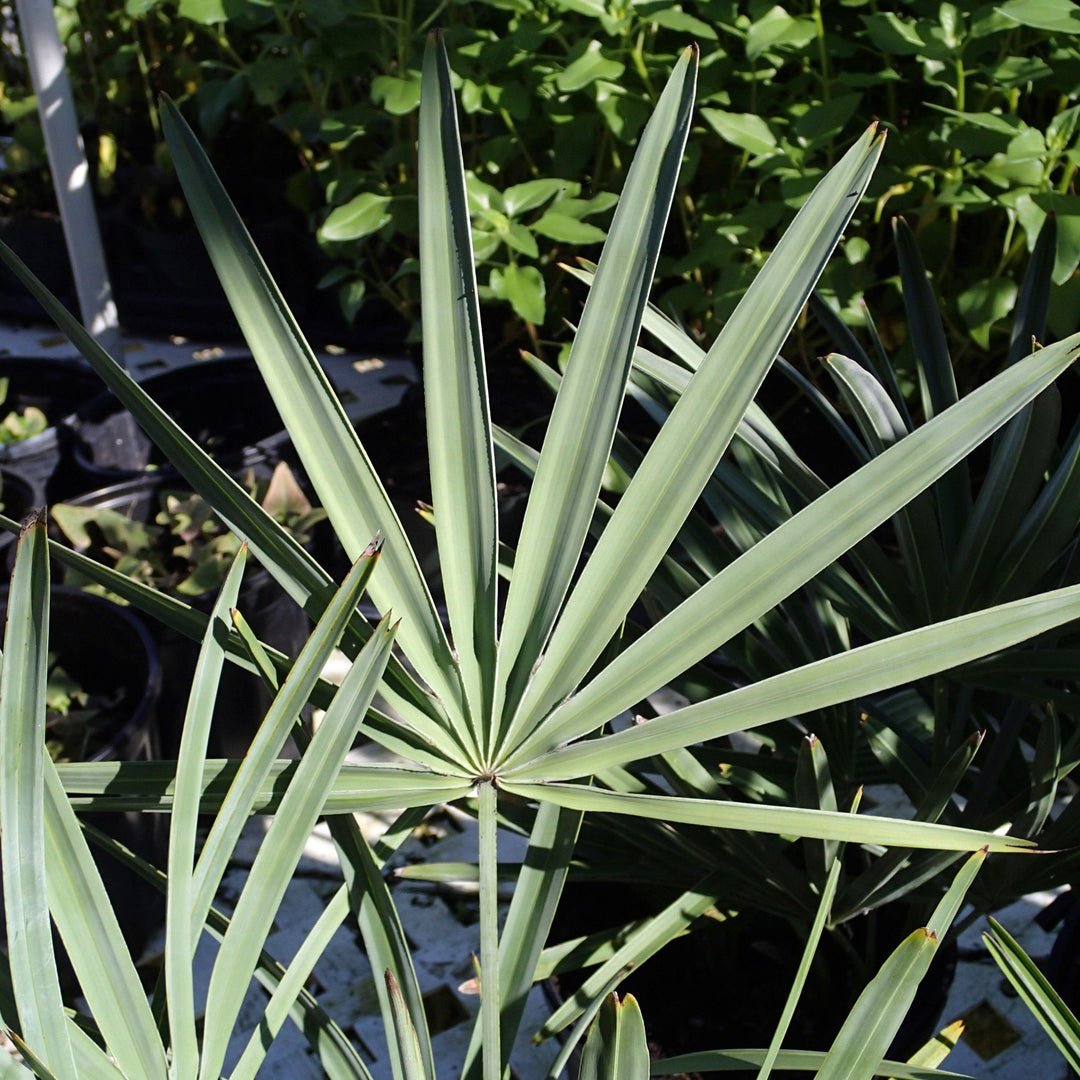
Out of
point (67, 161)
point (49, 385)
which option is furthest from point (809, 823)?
point (49, 385)

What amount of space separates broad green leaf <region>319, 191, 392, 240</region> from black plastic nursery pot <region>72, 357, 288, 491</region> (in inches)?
17.1

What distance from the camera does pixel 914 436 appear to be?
541mm

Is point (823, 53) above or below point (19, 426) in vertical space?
above

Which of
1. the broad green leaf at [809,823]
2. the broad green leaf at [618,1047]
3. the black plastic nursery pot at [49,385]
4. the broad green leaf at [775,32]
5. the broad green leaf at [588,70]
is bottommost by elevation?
the black plastic nursery pot at [49,385]

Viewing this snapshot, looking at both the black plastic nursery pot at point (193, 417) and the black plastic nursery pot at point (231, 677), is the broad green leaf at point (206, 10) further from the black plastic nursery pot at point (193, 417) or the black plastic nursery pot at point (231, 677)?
the black plastic nursery pot at point (231, 677)

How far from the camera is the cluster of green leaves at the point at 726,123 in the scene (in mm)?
1214

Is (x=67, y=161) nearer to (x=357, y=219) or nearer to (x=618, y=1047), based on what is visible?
(x=357, y=219)

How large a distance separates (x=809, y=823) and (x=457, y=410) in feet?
0.94

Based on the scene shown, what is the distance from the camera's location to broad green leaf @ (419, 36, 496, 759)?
58 centimetres

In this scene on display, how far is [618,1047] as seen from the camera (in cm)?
52

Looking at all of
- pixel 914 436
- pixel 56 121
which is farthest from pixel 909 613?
pixel 56 121

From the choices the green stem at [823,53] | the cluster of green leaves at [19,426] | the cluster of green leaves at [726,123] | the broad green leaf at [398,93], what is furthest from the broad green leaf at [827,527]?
the cluster of green leaves at [19,426]

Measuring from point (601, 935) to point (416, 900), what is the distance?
52 centimetres

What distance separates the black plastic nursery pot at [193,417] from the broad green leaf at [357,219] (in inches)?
17.1
